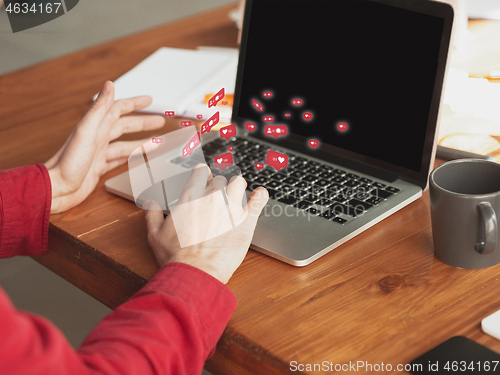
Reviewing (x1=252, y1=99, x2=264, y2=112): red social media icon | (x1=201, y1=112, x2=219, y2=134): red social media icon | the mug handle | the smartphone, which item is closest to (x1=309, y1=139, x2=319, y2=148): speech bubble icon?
(x1=252, y1=99, x2=264, y2=112): red social media icon

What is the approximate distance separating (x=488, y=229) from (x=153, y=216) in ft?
1.45

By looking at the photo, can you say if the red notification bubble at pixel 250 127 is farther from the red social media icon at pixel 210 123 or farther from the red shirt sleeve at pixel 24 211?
the red shirt sleeve at pixel 24 211

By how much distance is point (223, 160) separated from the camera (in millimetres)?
945

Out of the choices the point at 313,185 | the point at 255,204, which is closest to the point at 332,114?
the point at 313,185

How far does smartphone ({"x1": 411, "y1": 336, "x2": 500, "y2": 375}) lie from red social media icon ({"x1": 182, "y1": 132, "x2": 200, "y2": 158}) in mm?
571

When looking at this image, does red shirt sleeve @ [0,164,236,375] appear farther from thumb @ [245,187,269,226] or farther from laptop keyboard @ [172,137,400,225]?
laptop keyboard @ [172,137,400,225]

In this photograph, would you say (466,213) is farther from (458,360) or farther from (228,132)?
(228,132)

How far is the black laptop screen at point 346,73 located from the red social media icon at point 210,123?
0.08m

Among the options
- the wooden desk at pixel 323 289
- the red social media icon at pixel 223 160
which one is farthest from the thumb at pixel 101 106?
the red social media icon at pixel 223 160

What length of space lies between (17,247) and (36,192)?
94 mm

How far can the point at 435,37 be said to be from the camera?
0.75 meters

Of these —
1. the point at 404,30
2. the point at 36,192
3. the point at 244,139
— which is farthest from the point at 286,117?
the point at 36,192

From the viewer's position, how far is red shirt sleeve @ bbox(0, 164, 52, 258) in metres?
0.83

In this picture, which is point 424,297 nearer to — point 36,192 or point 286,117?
point 286,117
